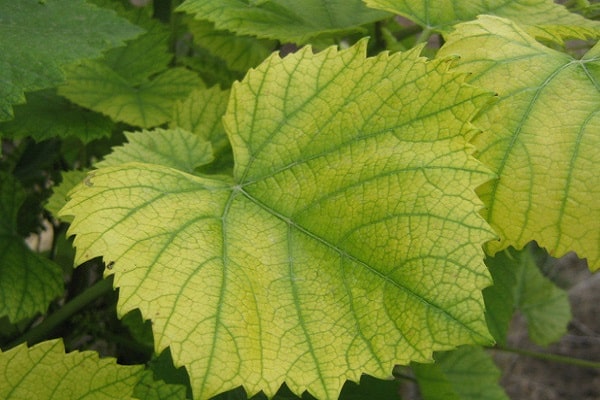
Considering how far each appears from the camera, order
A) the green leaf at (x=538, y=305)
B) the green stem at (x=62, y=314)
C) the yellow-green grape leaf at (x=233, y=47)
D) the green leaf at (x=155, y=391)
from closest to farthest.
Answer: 1. the green leaf at (x=155, y=391)
2. the green stem at (x=62, y=314)
3. the yellow-green grape leaf at (x=233, y=47)
4. the green leaf at (x=538, y=305)

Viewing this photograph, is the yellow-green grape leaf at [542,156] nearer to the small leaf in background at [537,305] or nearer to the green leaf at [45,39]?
the green leaf at [45,39]

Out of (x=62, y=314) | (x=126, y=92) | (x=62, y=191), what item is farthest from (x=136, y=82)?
(x=62, y=314)

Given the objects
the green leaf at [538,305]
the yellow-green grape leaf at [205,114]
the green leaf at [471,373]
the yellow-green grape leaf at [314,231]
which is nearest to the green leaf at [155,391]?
the yellow-green grape leaf at [314,231]

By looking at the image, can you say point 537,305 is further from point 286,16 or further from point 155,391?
point 155,391

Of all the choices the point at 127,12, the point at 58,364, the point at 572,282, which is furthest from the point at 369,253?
the point at 572,282

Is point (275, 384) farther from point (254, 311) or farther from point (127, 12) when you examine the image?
point (127, 12)
